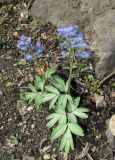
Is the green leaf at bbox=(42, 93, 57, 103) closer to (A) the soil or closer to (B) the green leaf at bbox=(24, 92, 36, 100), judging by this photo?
(B) the green leaf at bbox=(24, 92, 36, 100)

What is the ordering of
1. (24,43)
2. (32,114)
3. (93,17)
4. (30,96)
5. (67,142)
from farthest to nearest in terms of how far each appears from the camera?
1. (93,17)
2. (24,43)
3. (32,114)
4. (30,96)
5. (67,142)

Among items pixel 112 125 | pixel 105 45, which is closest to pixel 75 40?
pixel 105 45

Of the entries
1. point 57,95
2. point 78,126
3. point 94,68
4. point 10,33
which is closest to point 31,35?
point 10,33

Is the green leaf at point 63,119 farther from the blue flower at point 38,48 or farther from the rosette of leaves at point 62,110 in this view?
the blue flower at point 38,48

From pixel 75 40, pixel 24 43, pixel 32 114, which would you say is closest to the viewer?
pixel 75 40

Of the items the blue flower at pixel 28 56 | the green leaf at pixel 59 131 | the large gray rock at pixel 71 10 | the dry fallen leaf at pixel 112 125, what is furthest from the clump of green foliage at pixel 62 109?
the large gray rock at pixel 71 10

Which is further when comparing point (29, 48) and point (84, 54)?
point (29, 48)

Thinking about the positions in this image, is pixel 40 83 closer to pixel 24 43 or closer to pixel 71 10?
pixel 24 43
